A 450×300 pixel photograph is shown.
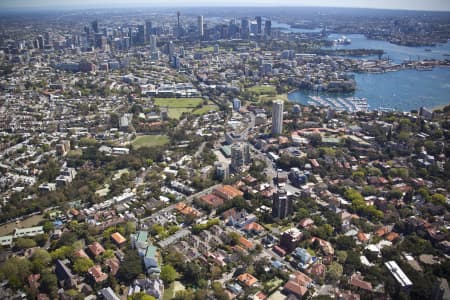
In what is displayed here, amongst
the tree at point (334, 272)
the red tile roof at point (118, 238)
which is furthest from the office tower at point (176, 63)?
the tree at point (334, 272)

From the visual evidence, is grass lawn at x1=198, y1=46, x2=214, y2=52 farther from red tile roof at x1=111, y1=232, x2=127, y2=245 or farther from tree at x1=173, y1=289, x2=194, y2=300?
tree at x1=173, y1=289, x2=194, y2=300

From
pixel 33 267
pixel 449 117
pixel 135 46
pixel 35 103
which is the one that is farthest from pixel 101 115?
pixel 135 46

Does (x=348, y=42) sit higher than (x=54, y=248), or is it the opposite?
(x=348, y=42)

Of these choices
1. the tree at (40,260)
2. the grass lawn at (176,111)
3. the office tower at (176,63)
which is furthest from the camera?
the office tower at (176,63)

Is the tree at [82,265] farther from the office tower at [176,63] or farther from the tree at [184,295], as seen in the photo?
the office tower at [176,63]

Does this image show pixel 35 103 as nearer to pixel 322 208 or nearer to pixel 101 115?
pixel 101 115

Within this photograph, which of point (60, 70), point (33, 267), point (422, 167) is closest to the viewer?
point (33, 267)
